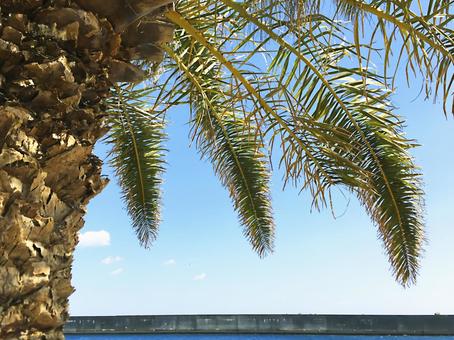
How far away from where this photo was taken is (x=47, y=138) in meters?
2.14

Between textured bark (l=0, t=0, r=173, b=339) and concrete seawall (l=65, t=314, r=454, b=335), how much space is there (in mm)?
23001

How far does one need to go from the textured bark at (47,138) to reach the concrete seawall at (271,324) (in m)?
23.0

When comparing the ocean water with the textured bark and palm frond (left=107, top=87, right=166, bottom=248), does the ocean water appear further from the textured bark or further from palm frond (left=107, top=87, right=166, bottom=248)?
the textured bark

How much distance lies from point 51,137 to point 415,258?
473 centimetres

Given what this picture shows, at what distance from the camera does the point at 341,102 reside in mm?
4629

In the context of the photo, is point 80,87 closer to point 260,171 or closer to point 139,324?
point 260,171

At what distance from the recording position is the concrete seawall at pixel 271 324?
2327 cm

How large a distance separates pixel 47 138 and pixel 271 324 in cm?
2466

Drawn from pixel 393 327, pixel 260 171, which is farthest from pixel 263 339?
pixel 260 171

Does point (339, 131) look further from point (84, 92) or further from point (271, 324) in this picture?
point (271, 324)

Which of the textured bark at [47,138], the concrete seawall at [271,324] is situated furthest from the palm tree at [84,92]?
the concrete seawall at [271,324]

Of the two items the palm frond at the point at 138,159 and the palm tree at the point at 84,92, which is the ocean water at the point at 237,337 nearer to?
the palm frond at the point at 138,159

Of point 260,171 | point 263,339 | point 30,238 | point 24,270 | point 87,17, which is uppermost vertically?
point 260,171

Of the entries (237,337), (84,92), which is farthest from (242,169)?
(237,337)
